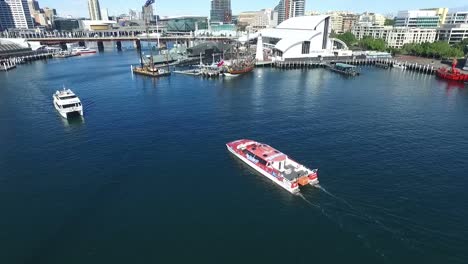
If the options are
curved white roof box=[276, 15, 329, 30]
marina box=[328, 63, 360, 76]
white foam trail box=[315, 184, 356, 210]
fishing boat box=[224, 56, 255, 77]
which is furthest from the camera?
curved white roof box=[276, 15, 329, 30]

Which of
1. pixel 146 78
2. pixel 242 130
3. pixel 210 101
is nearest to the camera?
pixel 242 130

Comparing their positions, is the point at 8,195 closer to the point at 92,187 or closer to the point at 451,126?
the point at 92,187

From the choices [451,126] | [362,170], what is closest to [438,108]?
[451,126]

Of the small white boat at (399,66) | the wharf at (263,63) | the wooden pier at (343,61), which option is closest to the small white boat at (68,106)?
the wharf at (263,63)

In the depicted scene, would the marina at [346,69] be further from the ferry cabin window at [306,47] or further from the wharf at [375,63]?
the ferry cabin window at [306,47]

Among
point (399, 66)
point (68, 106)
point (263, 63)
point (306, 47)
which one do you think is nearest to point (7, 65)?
point (68, 106)

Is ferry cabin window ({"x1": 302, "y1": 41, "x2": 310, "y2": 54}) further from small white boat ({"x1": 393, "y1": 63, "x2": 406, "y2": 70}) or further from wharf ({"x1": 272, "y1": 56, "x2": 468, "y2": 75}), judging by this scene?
small white boat ({"x1": 393, "y1": 63, "x2": 406, "y2": 70})

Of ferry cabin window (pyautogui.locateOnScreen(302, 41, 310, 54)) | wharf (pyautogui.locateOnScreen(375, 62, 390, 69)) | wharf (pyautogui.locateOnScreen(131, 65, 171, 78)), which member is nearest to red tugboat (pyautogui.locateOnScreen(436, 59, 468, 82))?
wharf (pyautogui.locateOnScreen(375, 62, 390, 69))
